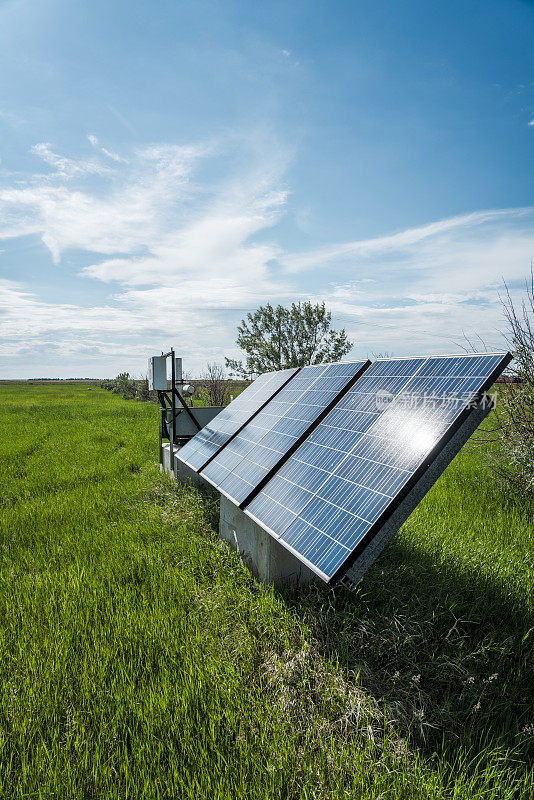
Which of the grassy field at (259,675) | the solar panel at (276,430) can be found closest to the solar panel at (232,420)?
the solar panel at (276,430)

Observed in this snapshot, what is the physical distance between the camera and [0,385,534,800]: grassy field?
9.22ft

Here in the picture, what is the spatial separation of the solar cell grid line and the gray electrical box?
6.20 meters

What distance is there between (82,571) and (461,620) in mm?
4268

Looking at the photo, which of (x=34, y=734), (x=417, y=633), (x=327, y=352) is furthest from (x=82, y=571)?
(x=327, y=352)

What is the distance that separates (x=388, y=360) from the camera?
17.1ft

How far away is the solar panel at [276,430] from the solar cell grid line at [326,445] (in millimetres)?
201

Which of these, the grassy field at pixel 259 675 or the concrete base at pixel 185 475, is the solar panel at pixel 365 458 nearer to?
the grassy field at pixel 259 675

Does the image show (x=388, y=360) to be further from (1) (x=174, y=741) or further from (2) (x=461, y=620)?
(1) (x=174, y=741)

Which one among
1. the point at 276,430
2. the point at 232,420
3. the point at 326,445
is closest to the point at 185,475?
the point at 232,420

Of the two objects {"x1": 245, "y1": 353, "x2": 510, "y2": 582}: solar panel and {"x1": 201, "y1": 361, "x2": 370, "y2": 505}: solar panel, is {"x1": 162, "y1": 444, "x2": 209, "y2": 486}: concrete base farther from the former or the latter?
{"x1": 245, "y1": 353, "x2": 510, "y2": 582}: solar panel

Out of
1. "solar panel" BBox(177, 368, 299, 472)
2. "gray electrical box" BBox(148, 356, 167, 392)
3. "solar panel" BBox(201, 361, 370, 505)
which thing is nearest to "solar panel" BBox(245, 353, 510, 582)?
"solar panel" BBox(201, 361, 370, 505)

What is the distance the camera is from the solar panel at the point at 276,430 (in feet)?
17.8

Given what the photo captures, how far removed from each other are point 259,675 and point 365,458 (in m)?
1.90

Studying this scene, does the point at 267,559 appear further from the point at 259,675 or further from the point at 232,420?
the point at 232,420
